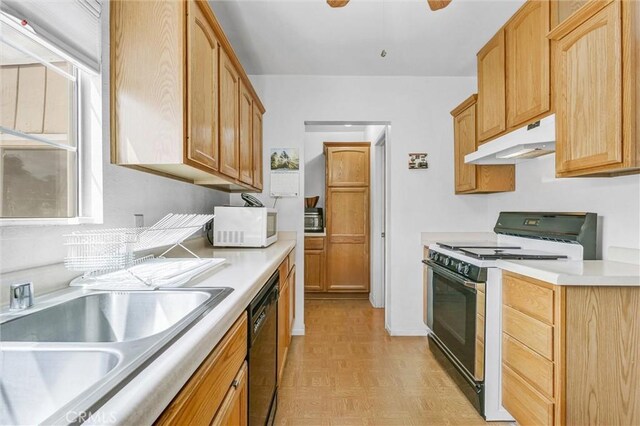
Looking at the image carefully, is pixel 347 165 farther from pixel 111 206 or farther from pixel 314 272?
pixel 111 206

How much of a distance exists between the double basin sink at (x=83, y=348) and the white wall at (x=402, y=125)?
2302 millimetres

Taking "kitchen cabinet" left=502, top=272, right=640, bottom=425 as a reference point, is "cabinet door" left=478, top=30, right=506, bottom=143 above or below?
above

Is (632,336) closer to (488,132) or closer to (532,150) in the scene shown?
(532,150)

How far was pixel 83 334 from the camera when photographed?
102 centimetres

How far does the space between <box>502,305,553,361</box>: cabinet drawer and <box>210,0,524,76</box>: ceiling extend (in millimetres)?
1953

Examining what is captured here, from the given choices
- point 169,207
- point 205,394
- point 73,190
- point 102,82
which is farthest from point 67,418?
point 169,207

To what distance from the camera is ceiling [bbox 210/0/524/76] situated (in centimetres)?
220

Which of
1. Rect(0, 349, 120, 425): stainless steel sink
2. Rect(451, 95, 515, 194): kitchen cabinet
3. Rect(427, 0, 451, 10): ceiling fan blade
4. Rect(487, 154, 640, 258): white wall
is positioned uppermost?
Rect(427, 0, 451, 10): ceiling fan blade

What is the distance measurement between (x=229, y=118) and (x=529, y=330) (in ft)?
6.64

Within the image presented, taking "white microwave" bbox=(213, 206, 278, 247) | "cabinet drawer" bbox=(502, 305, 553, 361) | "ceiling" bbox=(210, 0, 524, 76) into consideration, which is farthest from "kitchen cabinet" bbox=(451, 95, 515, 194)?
"white microwave" bbox=(213, 206, 278, 247)

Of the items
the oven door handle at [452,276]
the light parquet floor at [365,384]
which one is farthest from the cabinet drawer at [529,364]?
the light parquet floor at [365,384]

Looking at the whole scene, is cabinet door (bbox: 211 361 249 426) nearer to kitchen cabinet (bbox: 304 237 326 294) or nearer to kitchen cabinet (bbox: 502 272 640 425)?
kitchen cabinet (bbox: 502 272 640 425)

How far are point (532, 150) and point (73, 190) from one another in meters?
2.47

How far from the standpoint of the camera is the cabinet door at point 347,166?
15.1 ft
